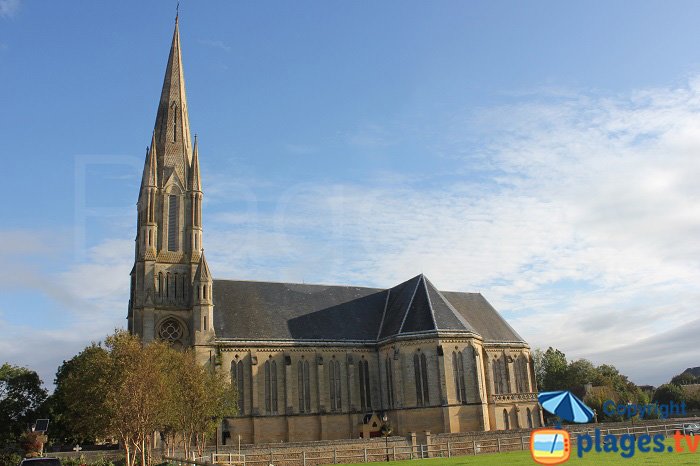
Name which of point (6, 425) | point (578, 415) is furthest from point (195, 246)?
point (578, 415)

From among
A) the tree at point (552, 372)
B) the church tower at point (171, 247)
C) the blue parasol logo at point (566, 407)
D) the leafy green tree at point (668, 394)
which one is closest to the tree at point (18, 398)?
the church tower at point (171, 247)

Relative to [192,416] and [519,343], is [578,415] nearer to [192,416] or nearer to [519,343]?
[192,416]

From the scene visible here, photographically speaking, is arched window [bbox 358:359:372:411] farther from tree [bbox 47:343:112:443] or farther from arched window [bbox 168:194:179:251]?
tree [bbox 47:343:112:443]

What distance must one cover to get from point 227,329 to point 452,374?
67.7 feet

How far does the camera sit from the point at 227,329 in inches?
2202

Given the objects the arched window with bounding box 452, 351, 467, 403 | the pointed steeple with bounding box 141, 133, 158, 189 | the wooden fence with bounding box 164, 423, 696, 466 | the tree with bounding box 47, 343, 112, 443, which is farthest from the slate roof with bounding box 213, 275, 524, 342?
the tree with bounding box 47, 343, 112, 443

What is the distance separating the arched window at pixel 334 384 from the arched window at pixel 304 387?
2177mm

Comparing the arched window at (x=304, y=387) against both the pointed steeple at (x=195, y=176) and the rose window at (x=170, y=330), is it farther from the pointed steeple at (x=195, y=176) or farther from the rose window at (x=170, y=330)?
the pointed steeple at (x=195, y=176)

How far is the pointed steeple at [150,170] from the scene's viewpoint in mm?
56875

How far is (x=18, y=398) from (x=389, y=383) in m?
42.3

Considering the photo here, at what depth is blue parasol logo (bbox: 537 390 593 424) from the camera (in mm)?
12969

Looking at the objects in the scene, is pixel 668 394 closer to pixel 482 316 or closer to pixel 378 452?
pixel 482 316

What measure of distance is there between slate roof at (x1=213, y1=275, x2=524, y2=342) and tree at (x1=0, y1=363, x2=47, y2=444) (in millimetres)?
27576

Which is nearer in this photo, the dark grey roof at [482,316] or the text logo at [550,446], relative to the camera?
the text logo at [550,446]
